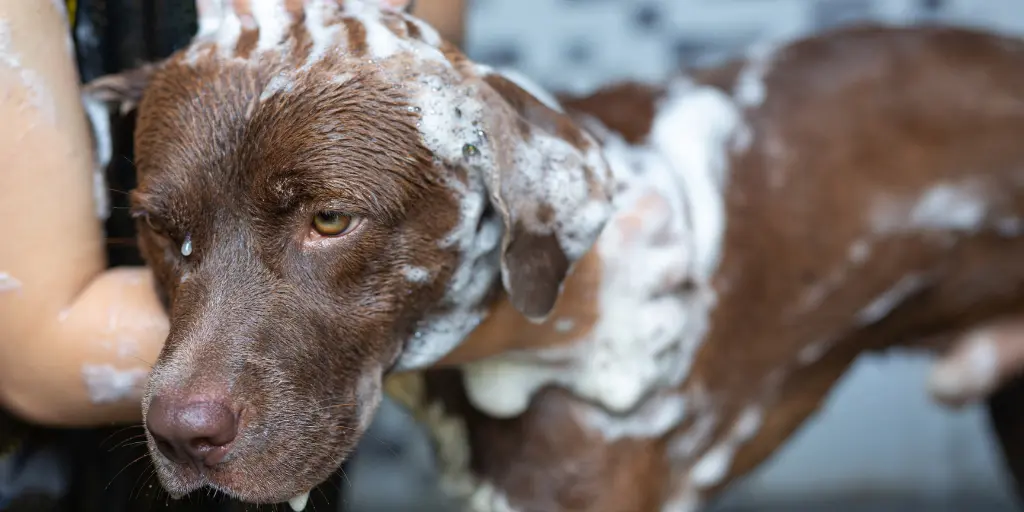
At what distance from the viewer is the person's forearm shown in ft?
3.43

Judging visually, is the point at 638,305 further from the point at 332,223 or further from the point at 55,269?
the point at 55,269

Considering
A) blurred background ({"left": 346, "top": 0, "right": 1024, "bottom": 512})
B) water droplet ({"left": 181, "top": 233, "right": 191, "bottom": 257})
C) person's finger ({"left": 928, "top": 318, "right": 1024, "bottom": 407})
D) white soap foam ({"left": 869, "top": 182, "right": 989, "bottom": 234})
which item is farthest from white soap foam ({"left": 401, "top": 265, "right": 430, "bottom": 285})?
blurred background ({"left": 346, "top": 0, "right": 1024, "bottom": 512})

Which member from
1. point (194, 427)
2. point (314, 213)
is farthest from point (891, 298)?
point (194, 427)

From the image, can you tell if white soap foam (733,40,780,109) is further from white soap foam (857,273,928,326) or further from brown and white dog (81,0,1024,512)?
white soap foam (857,273,928,326)

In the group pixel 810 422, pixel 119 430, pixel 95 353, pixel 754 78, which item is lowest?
pixel 810 422

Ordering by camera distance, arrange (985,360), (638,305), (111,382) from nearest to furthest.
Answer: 1. (111,382)
2. (638,305)
3. (985,360)

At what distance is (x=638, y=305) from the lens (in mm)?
1242

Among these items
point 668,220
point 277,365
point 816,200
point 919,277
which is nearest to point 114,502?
point 277,365

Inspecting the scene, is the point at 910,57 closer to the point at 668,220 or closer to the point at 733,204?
the point at 733,204

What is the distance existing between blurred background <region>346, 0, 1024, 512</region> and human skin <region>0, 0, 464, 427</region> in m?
1.16

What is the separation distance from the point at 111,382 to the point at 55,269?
0.43 feet

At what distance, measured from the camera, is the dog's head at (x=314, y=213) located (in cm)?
90

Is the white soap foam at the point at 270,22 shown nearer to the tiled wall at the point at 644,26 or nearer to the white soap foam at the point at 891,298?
the white soap foam at the point at 891,298

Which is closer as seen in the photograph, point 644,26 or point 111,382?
point 111,382
